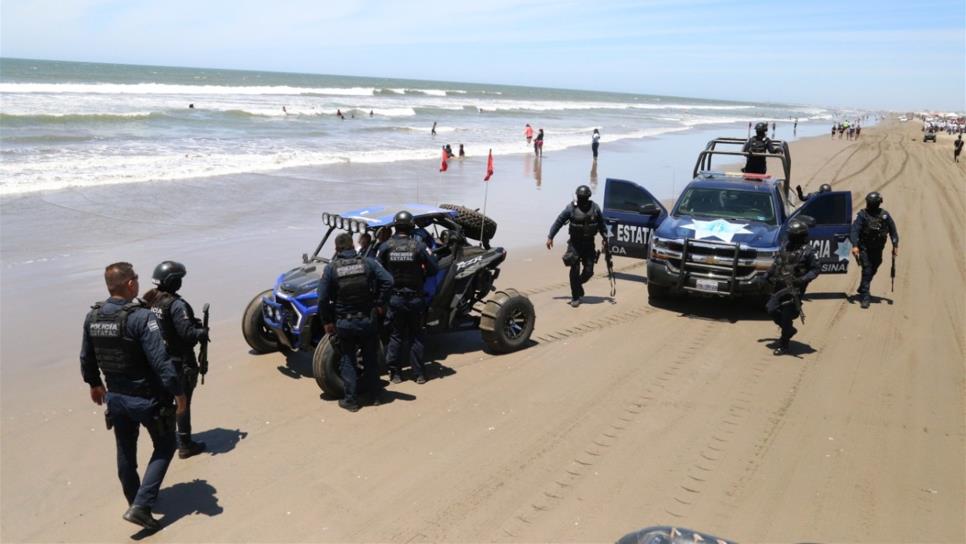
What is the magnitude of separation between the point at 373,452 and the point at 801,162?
3341 centimetres

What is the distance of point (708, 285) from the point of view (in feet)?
32.0

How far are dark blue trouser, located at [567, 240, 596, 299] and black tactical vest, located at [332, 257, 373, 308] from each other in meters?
4.30

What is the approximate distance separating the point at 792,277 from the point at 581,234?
2896 millimetres

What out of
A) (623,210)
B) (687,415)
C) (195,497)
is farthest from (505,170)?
(195,497)

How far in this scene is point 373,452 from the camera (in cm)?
581

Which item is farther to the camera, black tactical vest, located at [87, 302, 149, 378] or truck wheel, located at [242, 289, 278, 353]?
truck wheel, located at [242, 289, 278, 353]

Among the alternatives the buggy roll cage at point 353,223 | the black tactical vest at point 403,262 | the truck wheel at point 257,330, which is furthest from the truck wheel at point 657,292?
the truck wheel at point 257,330

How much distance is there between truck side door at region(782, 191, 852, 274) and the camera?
35.2ft

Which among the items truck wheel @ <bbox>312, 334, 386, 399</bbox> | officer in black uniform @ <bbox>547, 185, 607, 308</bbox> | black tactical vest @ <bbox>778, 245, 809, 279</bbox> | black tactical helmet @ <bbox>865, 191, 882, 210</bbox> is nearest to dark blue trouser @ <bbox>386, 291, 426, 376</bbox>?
truck wheel @ <bbox>312, 334, 386, 399</bbox>

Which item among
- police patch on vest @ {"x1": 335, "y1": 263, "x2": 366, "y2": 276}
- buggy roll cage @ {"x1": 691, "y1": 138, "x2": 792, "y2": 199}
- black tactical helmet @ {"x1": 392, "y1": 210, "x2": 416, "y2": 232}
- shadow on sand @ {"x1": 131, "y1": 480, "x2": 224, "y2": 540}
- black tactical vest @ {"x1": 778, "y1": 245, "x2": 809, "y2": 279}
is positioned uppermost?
buggy roll cage @ {"x1": 691, "y1": 138, "x2": 792, "y2": 199}

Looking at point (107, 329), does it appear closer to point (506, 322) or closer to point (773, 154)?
point (506, 322)

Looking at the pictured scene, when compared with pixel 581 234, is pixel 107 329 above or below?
above

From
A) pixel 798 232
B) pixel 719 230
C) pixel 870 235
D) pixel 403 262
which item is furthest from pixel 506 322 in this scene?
pixel 870 235

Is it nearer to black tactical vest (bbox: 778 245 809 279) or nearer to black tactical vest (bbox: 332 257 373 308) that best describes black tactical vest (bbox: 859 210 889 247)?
black tactical vest (bbox: 778 245 809 279)
